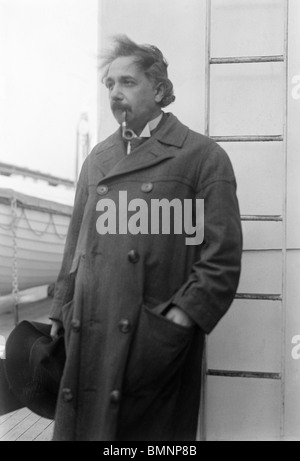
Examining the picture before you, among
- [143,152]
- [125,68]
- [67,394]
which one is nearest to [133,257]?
A: [143,152]

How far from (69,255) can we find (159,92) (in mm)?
619

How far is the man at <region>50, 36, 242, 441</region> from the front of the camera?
1688 mm

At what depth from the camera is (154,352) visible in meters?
1.68

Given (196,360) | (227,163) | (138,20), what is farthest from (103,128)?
(196,360)

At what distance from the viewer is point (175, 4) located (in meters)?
2.13

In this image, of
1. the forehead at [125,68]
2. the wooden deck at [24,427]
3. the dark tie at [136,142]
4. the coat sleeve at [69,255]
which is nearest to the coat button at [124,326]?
the coat sleeve at [69,255]

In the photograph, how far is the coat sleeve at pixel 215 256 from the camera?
167 cm

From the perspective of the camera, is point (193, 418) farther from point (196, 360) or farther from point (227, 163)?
point (227, 163)

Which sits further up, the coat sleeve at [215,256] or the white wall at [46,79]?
the white wall at [46,79]

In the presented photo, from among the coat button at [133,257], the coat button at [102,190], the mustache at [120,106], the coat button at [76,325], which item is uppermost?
the mustache at [120,106]

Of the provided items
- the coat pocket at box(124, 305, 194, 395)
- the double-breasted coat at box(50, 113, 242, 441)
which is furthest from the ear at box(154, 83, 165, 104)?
the coat pocket at box(124, 305, 194, 395)

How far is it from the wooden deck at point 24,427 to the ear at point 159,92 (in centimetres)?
127

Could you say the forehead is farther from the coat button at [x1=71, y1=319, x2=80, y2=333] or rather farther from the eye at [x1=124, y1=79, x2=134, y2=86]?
the coat button at [x1=71, y1=319, x2=80, y2=333]

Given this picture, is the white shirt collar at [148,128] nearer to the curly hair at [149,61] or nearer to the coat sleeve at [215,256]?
the curly hair at [149,61]
